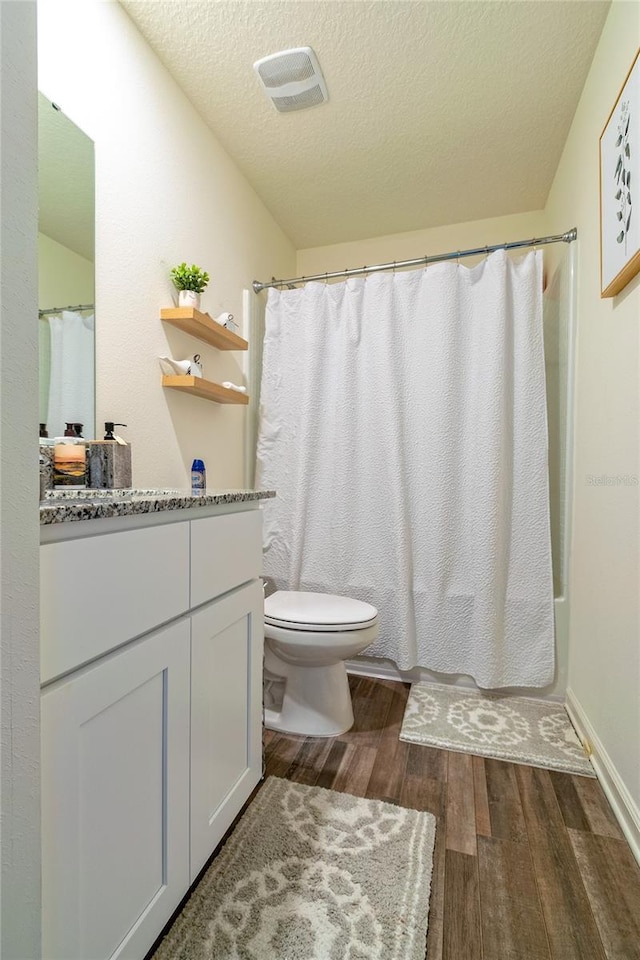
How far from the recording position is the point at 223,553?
3.44 feet

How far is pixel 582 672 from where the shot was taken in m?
1.64

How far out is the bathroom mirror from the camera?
3.79 ft

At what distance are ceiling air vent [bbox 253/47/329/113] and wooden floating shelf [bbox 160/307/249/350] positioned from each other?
840 millimetres

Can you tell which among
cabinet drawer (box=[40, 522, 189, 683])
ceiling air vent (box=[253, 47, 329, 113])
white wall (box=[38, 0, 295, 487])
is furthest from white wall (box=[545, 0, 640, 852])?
white wall (box=[38, 0, 295, 487])

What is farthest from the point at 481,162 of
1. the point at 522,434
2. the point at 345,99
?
the point at 522,434

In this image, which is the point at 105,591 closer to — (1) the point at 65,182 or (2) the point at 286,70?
(1) the point at 65,182

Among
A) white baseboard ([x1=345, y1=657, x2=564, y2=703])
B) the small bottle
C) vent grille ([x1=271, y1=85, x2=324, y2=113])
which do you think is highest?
vent grille ([x1=271, y1=85, x2=324, y2=113])

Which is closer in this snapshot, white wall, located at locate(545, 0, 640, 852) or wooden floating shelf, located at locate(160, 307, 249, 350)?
white wall, located at locate(545, 0, 640, 852)

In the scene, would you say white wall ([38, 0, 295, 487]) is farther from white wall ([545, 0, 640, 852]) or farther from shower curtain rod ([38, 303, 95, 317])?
white wall ([545, 0, 640, 852])

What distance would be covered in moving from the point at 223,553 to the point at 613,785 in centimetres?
127

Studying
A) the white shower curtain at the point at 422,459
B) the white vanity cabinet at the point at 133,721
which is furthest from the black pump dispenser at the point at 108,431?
the white shower curtain at the point at 422,459

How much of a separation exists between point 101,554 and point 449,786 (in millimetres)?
1265

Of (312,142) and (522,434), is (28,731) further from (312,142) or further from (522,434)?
(312,142)

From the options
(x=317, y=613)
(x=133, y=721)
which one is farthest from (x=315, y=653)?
(x=133, y=721)
